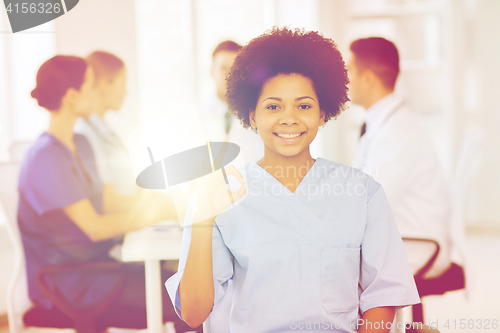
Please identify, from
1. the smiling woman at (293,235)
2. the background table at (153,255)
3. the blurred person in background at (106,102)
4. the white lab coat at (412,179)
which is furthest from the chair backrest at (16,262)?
the white lab coat at (412,179)

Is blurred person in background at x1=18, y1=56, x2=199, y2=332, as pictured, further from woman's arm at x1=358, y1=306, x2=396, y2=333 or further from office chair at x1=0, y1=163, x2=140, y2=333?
woman's arm at x1=358, y1=306, x2=396, y2=333

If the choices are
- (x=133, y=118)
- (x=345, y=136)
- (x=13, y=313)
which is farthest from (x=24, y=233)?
(x=345, y=136)

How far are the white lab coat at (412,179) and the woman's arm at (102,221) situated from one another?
85cm

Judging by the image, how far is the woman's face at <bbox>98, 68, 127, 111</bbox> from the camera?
2072 millimetres

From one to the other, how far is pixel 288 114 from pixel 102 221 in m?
0.86

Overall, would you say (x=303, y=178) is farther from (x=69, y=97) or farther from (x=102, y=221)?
(x=69, y=97)

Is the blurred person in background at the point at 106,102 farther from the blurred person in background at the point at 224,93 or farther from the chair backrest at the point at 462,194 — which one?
the chair backrest at the point at 462,194

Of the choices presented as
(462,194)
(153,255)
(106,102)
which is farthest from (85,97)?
(462,194)

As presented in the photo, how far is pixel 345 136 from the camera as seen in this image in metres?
3.28

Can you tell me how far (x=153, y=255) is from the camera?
123 cm

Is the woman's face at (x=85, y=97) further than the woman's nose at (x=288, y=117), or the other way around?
the woman's face at (x=85, y=97)

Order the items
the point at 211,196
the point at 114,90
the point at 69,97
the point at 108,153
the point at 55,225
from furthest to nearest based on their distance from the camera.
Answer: the point at 108,153 < the point at 114,90 < the point at 69,97 < the point at 55,225 < the point at 211,196

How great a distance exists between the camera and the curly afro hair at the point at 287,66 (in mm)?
918

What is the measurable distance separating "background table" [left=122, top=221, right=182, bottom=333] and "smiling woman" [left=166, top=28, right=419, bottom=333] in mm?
386
